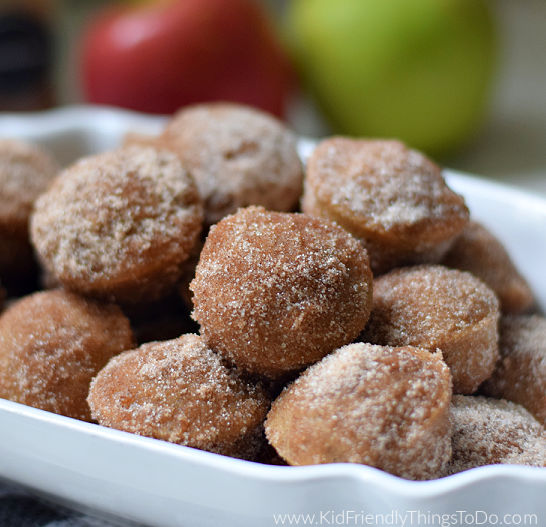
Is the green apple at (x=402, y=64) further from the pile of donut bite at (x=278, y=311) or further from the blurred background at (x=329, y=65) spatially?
the pile of donut bite at (x=278, y=311)

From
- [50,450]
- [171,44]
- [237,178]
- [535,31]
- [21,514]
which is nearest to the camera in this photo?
[50,450]

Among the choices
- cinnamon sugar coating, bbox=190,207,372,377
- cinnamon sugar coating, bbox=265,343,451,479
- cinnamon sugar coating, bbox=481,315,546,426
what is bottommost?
cinnamon sugar coating, bbox=481,315,546,426

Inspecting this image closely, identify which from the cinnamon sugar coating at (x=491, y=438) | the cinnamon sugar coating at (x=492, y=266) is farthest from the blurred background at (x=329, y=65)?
the cinnamon sugar coating at (x=491, y=438)

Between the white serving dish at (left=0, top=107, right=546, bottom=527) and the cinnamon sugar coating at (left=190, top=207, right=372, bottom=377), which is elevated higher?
the cinnamon sugar coating at (left=190, top=207, right=372, bottom=377)

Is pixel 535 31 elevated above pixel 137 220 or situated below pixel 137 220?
below

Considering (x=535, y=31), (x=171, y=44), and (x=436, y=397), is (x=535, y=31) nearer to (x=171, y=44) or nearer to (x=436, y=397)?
(x=171, y=44)

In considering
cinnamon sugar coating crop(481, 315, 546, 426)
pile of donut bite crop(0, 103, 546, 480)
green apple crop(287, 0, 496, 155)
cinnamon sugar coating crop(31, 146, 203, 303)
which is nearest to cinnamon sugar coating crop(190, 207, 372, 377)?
pile of donut bite crop(0, 103, 546, 480)

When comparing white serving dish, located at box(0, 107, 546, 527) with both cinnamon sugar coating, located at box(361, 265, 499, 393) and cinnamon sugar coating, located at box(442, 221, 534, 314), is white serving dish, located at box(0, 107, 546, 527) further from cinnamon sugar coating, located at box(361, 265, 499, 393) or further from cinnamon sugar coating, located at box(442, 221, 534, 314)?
cinnamon sugar coating, located at box(442, 221, 534, 314)

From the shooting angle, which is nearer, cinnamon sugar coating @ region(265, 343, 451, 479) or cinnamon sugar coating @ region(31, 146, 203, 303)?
cinnamon sugar coating @ region(265, 343, 451, 479)

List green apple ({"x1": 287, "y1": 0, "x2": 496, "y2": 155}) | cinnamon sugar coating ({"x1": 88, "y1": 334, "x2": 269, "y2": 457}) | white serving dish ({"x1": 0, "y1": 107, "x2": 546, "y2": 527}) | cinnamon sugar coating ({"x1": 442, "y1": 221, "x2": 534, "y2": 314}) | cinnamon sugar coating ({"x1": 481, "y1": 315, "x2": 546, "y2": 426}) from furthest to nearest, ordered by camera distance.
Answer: green apple ({"x1": 287, "y1": 0, "x2": 496, "y2": 155}), cinnamon sugar coating ({"x1": 442, "y1": 221, "x2": 534, "y2": 314}), cinnamon sugar coating ({"x1": 481, "y1": 315, "x2": 546, "y2": 426}), cinnamon sugar coating ({"x1": 88, "y1": 334, "x2": 269, "y2": 457}), white serving dish ({"x1": 0, "y1": 107, "x2": 546, "y2": 527})

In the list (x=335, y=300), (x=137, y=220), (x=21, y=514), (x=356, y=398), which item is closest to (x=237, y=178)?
(x=137, y=220)
